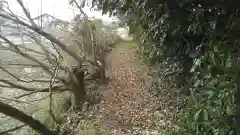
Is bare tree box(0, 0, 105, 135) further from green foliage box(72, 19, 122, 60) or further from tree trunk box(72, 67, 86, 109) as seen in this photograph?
green foliage box(72, 19, 122, 60)

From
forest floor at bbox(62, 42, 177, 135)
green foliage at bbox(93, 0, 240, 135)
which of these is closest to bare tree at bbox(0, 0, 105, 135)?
forest floor at bbox(62, 42, 177, 135)

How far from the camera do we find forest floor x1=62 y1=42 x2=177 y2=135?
4.84 meters

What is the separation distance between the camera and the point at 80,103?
20.4ft

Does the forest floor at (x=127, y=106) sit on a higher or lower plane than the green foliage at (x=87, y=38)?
lower

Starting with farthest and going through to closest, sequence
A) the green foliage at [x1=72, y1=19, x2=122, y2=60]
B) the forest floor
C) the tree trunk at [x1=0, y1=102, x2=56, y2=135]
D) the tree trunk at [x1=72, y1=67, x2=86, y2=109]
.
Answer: the green foliage at [x1=72, y1=19, x2=122, y2=60]
the tree trunk at [x1=72, y1=67, x2=86, y2=109]
the forest floor
the tree trunk at [x1=0, y1=102, x2=56, y2=135]

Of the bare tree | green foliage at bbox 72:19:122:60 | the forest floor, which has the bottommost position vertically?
the forest floor

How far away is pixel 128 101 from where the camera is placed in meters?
5.83

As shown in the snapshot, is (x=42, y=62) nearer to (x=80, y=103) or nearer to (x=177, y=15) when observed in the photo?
(x=80, y=103)

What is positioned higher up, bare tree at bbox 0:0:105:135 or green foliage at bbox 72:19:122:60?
green foliage at bbox 72:19:122:60

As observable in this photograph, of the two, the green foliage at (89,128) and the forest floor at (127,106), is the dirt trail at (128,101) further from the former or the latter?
the green foliage at (89,128)

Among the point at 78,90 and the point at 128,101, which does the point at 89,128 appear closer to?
the point at 128,101

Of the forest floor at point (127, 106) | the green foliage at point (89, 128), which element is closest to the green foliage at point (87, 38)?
the forest floor at point (127, 106)

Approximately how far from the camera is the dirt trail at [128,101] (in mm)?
4902

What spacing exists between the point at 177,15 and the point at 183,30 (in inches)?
6.9
